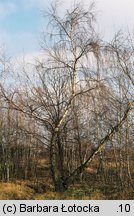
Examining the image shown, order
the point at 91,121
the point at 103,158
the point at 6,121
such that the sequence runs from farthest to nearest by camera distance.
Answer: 1. the point at 6,121
2. the point at 103,158
3. the point at 91,121

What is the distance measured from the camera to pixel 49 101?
16.3m

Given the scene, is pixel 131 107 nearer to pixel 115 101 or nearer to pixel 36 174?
pixel 115 101

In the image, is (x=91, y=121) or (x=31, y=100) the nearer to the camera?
(x=31, y=100)

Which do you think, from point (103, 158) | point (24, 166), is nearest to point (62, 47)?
point (103, 158)

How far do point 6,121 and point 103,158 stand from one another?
28.0 ft

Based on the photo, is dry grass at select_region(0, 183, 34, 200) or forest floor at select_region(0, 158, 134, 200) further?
dry grass at select_region(0, 183, 34, 200)

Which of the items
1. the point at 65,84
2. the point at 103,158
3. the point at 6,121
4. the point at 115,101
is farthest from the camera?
the point at 6,121

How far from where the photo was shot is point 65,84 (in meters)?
16.6

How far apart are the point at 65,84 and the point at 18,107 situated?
2135 mm

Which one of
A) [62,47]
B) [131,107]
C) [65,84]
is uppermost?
[62,47]

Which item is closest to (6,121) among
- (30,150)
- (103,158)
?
(30,150)

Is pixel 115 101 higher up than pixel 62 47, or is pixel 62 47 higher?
pixel 62 47

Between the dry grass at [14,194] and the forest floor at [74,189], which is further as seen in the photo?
the dry grass at [14,194]

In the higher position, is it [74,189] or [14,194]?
[74,189]
